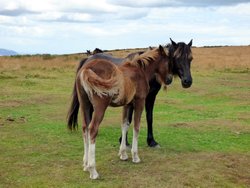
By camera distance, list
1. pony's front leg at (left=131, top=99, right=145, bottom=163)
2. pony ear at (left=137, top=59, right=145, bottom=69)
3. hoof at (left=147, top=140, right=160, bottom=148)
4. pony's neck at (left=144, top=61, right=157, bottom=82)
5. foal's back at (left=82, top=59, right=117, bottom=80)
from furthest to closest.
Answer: hoof at (left=147, top=140, right=160, bottom=148) → pony's neck at (left=144, top=61, right=157, bottom=82) → pony ear at (left=137, top=59, right=145, bottom=69) → pony's front leg at (left=131, top=99, right=145, bottom=163) → foal's back at (left=82, top=59, right=117, bottom=80)

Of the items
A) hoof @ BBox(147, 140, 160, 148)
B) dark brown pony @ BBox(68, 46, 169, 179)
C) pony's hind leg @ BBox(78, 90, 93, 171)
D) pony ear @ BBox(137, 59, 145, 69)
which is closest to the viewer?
dark brown pony @ BBox(68, 46, 169, 179)

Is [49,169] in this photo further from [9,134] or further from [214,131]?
[214,131]

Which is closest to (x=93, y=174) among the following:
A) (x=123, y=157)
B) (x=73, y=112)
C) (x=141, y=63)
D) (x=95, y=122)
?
(x=95, y=122)

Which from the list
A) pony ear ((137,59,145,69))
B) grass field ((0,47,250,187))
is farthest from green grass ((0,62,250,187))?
pony ear ((137,59,145,69))

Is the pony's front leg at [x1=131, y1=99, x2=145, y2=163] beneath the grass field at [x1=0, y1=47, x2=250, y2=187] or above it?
above

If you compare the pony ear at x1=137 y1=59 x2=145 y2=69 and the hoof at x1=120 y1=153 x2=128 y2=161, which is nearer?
the pony ear at x1=137 y1=59 x2=145 y2=69

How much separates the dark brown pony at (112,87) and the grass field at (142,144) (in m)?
0.52

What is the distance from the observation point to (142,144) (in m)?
10.5

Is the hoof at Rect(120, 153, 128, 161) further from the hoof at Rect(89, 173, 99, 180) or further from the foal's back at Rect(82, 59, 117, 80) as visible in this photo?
the foal's back at Rect(82, 59, 117, 80)

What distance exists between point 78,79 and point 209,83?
1893 centimetres

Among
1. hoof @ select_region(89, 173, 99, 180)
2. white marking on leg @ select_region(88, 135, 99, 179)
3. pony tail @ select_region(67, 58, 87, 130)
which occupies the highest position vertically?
pony tail @ select_region(67, 58, 87, 130)

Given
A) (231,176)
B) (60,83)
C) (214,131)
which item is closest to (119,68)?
(231,176)

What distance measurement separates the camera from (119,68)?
7883 mm

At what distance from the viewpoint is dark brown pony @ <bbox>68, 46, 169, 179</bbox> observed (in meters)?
7.23
